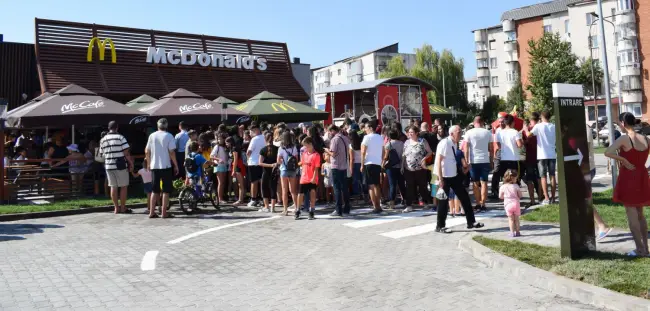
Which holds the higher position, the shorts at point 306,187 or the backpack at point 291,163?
the backpack at point 291,163

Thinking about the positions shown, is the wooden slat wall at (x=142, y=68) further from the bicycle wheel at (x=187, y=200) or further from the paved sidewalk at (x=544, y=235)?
the paved sidewalk at (x=544, y=235)

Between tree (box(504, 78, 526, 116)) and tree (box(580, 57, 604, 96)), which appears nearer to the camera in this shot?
tree (box(580, 57, 604, 96))

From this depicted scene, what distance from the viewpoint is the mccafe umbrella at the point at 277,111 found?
17547 mm

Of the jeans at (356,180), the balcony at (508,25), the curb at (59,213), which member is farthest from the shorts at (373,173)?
the balcony at (508,25)

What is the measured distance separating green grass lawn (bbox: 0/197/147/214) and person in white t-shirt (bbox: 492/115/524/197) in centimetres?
858

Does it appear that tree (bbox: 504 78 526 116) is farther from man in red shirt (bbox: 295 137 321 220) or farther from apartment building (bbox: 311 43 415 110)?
man in red shirt (bbox: 295 137 321 220)

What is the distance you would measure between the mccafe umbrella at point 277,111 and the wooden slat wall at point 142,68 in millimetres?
10498

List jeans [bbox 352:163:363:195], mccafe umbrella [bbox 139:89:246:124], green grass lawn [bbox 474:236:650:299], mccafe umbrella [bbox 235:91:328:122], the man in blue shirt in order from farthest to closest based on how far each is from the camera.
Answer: mccafe umbrella [bbox 235:91:328:122] → mccafe umbrella [bbox 139:89:246:124] → the man in blue shirt → jeans [bbox 352:163:363:195] → green grass lawn [bbox 474:236:650:299]

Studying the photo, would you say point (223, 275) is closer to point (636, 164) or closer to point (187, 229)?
point (187, 229)

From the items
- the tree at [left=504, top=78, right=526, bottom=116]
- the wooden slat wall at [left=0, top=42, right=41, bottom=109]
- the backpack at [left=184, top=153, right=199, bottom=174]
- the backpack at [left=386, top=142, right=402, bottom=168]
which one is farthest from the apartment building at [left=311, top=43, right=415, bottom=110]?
the backpack at [left=386, top=142, right=402, bottom=168]

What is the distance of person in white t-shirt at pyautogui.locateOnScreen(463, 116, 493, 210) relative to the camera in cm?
1092

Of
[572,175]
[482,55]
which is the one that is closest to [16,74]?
[572,175]

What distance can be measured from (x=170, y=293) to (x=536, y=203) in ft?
27.4

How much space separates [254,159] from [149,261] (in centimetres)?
517
